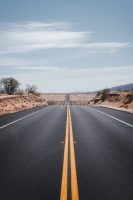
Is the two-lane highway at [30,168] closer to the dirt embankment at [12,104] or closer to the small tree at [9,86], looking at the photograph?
the dirt embankment at [12,104]

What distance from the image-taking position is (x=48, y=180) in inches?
272

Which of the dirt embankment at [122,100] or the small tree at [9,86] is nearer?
the dirt embankment at [122,100]

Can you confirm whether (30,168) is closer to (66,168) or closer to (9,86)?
(66,168)

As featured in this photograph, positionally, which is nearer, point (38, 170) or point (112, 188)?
point (112, 188)

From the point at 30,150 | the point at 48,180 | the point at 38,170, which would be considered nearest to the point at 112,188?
the point at 48,180

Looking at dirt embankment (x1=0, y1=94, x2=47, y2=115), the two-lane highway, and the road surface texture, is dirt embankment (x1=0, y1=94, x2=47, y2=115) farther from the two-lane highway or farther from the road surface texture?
the road surface texture

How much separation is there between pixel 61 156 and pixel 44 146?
1750 mm

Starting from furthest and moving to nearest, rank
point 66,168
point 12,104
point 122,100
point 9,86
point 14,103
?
1. point 9,86
2. point 122,100
3. point 14,103
4. point 12,104
5. point 66,168

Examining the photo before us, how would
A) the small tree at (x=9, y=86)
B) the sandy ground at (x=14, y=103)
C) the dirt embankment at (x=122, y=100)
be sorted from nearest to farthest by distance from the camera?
the sandy ground at (x=14, y=103)
the dirt embankment at (x=122, y=100)
the small tree at (x=9, y=86)

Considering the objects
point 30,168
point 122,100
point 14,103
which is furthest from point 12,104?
point 30,168

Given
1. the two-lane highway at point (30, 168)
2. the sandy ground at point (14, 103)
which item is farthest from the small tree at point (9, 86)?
the two-lane highway at point (30, 168)

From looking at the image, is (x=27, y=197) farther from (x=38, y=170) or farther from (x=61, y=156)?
(x=61, y=156)

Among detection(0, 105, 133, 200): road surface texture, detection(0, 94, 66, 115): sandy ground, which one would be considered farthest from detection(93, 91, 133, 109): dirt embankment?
detection(0, 105, 133, 200): road surface texture

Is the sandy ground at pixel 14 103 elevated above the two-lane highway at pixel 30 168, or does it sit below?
above
